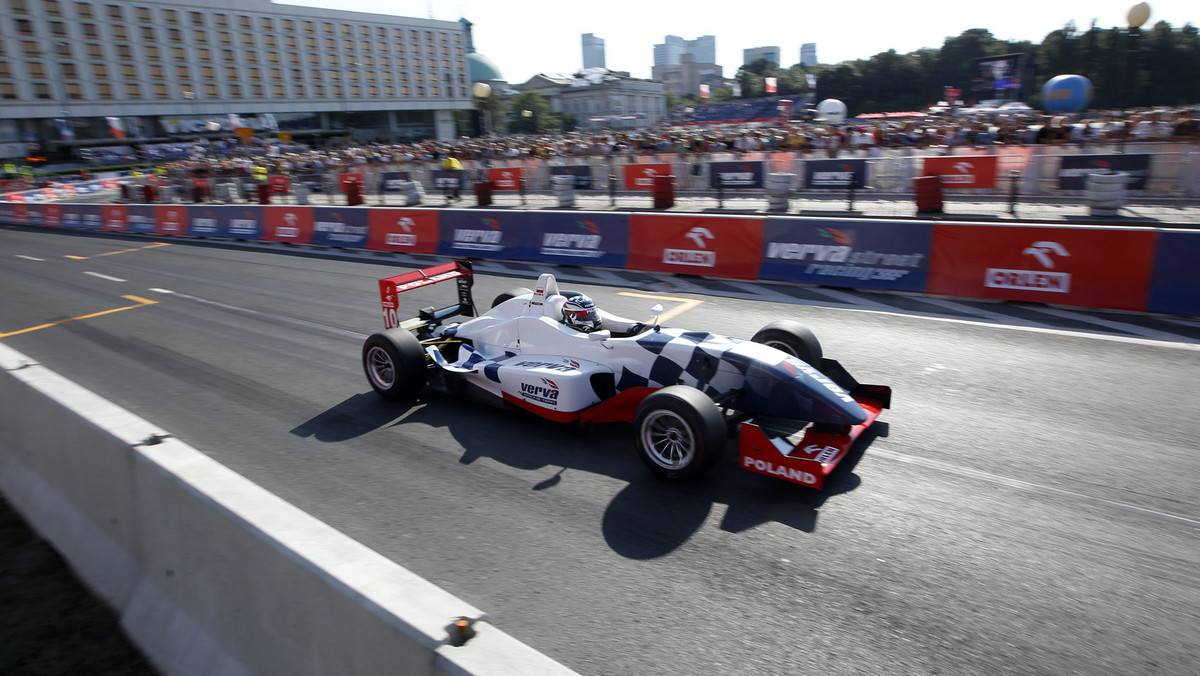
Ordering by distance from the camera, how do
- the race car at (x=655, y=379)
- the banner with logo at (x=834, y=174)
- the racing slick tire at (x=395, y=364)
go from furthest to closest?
1. the banner with logo at (x=834, y=174)
2. the racing slick tire at (x=395, y=364)
3. the race car at (x=655, y=379)

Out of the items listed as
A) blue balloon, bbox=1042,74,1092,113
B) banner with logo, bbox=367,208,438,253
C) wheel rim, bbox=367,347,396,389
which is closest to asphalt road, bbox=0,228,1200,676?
wheel rim, bbox=367,347,396,389

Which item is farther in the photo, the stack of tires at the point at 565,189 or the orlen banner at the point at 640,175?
the orlen banner at the point at 640,175

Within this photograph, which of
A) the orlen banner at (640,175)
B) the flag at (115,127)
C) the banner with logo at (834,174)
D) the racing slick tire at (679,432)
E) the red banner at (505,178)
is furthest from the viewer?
the flag at (115,127)

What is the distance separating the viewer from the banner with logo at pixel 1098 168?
15539 mm

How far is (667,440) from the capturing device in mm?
5492

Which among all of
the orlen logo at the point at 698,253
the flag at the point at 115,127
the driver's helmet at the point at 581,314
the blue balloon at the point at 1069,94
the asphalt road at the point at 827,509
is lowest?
the asphalt road at the point at 827,509

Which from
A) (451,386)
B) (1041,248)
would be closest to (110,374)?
(451,386)

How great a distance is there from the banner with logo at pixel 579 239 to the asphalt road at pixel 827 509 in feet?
16.5

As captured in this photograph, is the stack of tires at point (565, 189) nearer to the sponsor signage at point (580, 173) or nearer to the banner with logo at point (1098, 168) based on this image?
the sponsor signage at point (580, 173)

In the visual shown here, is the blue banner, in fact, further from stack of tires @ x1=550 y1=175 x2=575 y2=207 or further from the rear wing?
stack of tires @ x1=550 y1=175 x2=575 y2=207

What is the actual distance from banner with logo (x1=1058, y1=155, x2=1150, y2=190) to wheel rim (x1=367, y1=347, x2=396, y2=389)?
1647 centimetres

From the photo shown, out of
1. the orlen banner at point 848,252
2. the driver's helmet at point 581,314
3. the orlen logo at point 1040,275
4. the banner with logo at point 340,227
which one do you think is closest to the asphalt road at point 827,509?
the driver's helmet at point 581,314

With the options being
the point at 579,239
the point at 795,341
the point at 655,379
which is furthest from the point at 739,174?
the point at 655,379

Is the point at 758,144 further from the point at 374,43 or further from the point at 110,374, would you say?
the point at 374,43
